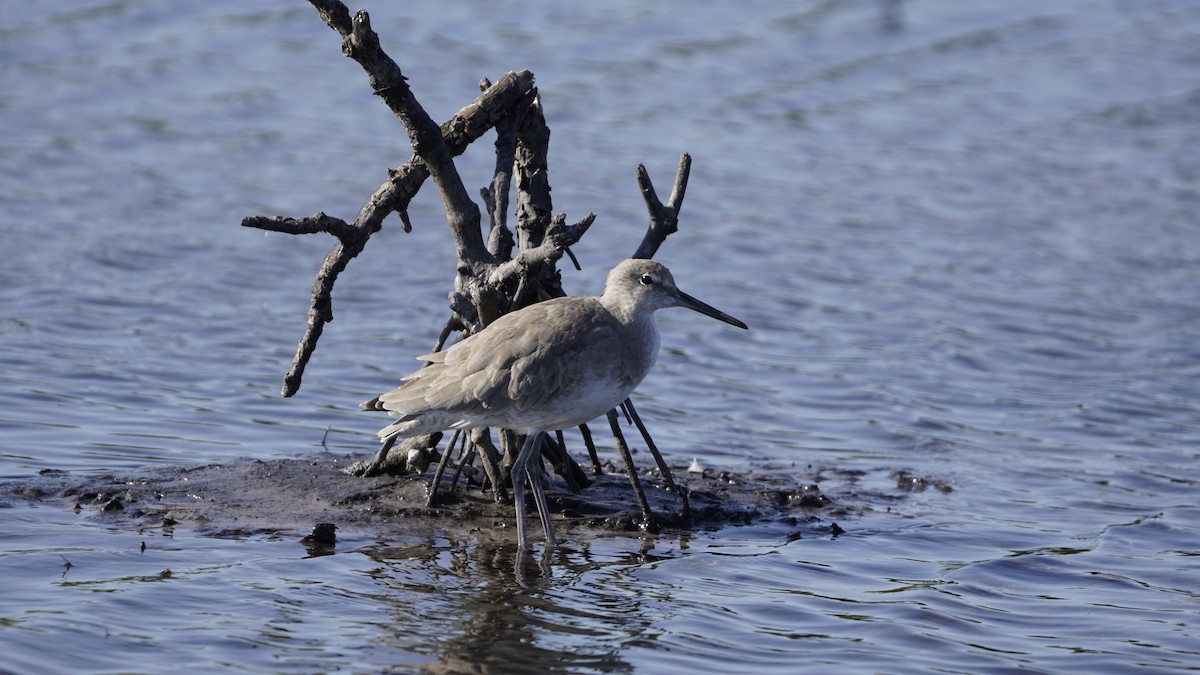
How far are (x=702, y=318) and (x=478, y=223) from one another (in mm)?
5285

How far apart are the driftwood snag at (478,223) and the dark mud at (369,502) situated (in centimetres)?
15

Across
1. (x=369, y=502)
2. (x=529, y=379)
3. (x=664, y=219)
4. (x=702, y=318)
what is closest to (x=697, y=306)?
(x=664, y=219)

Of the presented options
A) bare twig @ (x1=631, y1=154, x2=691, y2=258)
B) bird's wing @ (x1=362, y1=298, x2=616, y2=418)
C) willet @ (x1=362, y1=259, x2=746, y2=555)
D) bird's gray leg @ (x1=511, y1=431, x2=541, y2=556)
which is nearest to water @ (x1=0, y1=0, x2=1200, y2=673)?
bird's gray leg @ (x1=511, y1=431, x2=541, y2=556)

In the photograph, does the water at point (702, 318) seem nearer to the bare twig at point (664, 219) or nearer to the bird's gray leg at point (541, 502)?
the bird's gray leg at point (541, 502)

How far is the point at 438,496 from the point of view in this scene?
8.15 m

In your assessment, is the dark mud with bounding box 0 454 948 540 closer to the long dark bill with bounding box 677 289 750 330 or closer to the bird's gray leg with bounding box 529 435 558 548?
the bird's gray leg with bounding box 529 435 558 548

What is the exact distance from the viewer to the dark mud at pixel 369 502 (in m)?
7.77

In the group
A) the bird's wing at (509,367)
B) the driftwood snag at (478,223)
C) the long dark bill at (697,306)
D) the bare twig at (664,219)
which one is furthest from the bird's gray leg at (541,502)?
the bare twig at (664,219)

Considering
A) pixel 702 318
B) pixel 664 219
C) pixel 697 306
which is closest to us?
pixel 697 306

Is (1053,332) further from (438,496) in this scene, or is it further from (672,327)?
(438,496)

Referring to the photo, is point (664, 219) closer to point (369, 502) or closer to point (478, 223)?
point (478, 223)

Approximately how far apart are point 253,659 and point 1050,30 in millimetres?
19773

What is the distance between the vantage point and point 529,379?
7.25m

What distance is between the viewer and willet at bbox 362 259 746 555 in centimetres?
728
